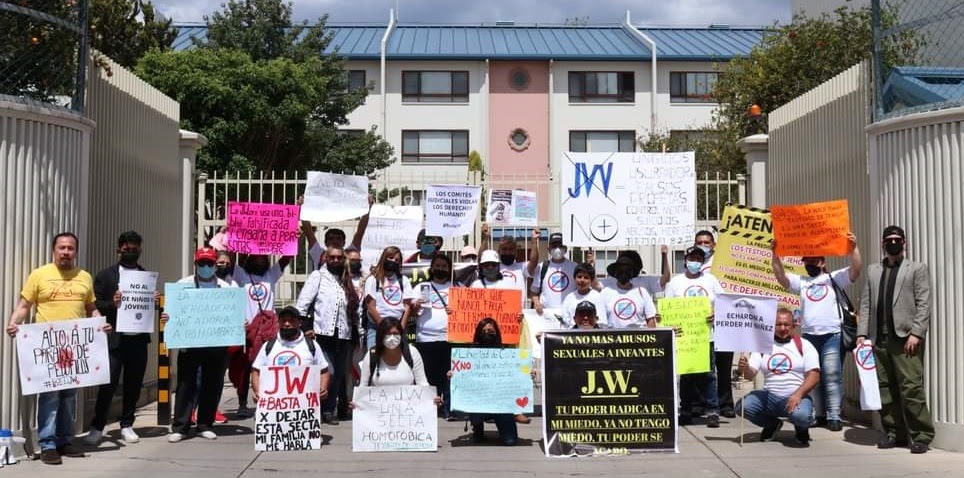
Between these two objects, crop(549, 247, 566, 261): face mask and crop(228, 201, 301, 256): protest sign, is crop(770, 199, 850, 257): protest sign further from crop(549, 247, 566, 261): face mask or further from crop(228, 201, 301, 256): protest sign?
crop(228, 201, 301, 256): protest sign

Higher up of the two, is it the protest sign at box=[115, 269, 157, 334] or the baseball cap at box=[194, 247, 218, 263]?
the baseball cap at box=[194, 247, 218, 263]

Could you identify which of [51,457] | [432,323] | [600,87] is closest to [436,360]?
[432,323]

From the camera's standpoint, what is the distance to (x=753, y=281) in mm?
10562

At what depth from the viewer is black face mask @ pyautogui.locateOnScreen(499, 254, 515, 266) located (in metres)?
11.0

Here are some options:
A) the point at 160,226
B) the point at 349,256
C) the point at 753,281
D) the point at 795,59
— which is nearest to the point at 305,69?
the point at 795,59

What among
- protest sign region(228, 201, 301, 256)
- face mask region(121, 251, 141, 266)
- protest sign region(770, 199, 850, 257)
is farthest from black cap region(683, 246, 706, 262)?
face mask region(121, 251, 141, 266)

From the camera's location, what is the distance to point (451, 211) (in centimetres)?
1236

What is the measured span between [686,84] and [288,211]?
32.6m

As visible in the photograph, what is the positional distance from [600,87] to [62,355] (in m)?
34.7

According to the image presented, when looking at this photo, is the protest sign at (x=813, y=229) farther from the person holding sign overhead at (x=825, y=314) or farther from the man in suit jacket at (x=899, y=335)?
the man in suit jacket at (x=899, y=335)

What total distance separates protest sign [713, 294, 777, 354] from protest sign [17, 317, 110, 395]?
542 cm

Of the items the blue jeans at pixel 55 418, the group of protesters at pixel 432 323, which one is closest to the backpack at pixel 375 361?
the group of protesters at pixel 432 323

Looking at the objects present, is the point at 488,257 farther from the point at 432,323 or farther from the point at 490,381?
the point at 490,381

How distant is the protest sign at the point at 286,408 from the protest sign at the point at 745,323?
3637mm
